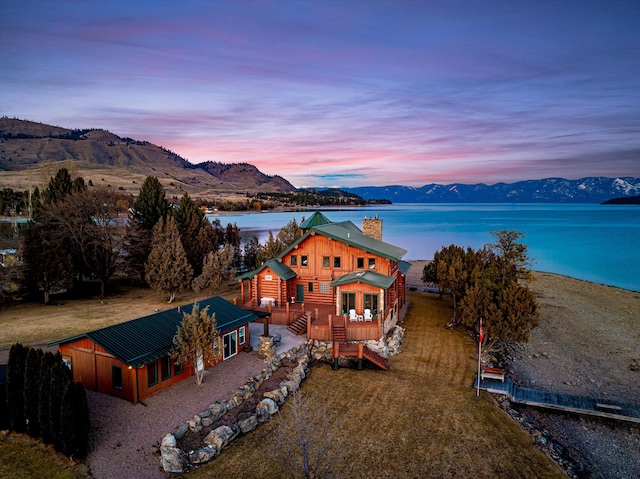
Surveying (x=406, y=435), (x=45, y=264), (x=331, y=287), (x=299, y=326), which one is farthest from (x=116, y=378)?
(x=45, y=264)

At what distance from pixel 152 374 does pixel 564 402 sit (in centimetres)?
1673

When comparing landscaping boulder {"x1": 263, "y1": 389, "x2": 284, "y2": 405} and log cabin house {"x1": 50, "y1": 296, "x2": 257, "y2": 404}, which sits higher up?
log cabin house {"x1": 50, "y1": 296, "x2": 257, "y2": 404}

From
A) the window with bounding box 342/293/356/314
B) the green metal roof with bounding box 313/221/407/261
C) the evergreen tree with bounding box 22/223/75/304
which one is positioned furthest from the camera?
the evergreen tree with bounding box 22/223/75/304

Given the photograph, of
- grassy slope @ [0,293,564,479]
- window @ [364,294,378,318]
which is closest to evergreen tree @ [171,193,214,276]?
window @ [364,294,378,318]

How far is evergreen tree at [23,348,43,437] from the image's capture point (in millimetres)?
11875

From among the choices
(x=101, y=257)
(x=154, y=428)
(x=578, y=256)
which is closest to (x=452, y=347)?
(x=154, y=428)

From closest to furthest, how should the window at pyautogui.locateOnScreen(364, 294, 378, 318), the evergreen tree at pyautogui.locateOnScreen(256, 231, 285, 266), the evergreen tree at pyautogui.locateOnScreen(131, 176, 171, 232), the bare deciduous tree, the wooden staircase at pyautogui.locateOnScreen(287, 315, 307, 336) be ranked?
the bare deciduous tree < the wooden staircase at pyautogui.locateOnScreen(287, 315, 307, 336) < the window at pyautogui.locateOnScreen(364, 294, 378, 318) < the evergreen tree at pyautogui.locateOnScreen(256, 231, 285, 266) < the evergreen tree at pyautogui.locateOnScreen(131, 176, 171, 232)

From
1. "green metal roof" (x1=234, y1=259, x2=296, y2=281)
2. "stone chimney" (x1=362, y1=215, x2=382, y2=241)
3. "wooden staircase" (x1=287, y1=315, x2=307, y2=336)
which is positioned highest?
"stone chimney" (x1=362, y1=215, x2=382, y2=241)

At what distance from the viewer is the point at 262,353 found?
1895 centimetres

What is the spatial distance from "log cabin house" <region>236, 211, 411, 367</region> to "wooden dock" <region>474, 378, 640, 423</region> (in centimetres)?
620

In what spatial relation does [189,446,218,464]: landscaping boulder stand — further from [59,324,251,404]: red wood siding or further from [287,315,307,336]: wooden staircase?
[287,315,307,336]: wooden staircase

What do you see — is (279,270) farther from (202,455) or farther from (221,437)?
(202,455)

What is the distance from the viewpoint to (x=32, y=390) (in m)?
11.9

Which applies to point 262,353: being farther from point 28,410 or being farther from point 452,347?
point 452,347
